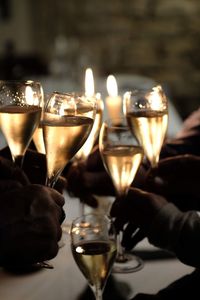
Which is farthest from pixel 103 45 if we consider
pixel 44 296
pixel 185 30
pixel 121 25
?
pixel 44 296

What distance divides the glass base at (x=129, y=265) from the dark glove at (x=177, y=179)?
197 mm

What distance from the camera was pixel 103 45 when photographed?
5.46m

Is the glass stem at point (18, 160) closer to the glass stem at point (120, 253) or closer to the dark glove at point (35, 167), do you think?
the dark glove at point (35, 167)

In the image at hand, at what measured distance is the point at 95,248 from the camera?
98cm

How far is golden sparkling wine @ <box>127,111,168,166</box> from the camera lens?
128 centimetres

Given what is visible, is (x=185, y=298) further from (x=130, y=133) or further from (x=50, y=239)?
(x=130, y=133)

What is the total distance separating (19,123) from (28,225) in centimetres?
25

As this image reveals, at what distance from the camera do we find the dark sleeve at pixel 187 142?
5.31 ft

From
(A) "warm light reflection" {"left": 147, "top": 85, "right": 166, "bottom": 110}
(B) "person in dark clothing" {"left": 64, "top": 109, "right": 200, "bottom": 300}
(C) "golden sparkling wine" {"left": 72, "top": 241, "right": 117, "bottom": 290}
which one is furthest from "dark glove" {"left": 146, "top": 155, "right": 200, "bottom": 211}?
(C) "golden sparkling wine" {"left": 72, "top": 241, "right": 117, "bottom": 290}

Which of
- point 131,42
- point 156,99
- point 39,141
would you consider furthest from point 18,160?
point 131,42

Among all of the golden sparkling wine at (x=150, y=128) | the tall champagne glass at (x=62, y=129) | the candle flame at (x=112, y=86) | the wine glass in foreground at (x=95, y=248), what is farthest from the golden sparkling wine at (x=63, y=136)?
the candle flame at (x=112, y=86)

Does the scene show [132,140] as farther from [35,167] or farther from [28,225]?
Result: [28,225]

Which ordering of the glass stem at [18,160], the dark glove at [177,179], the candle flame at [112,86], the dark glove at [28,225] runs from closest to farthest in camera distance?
the dark glove at [28,225]
the glass stem at [18,160]
the dark glove at [177,179]
the candle flame at [112,86]

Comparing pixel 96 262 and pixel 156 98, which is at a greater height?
pixel 156 98
